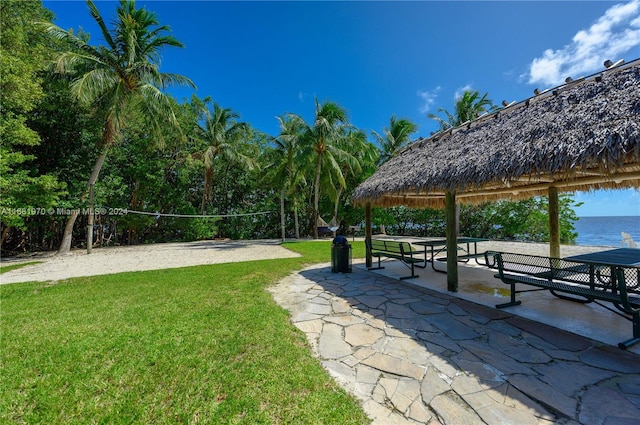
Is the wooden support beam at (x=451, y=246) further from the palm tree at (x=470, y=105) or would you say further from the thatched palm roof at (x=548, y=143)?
the palm tree at (x=470, y=105)

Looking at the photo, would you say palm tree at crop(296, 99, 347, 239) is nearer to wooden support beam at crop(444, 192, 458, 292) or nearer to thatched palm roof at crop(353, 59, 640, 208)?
thatched palm roof at crop(353, 59, 640, 208)

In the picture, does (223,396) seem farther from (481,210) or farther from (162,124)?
(481,210)

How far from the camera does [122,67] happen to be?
11570 mm

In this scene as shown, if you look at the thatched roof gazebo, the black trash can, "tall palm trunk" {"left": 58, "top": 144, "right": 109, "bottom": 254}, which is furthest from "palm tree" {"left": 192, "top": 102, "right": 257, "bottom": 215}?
the thatched roof gazebo

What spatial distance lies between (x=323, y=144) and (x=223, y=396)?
568 inches

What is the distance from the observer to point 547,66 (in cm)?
693

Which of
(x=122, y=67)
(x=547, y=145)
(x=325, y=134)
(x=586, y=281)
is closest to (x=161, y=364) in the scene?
(x=547, y=145)

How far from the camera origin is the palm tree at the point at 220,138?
17422 millimetres

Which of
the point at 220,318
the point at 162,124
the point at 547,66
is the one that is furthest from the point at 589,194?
the point at 162,124

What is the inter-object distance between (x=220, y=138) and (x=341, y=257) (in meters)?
14.3

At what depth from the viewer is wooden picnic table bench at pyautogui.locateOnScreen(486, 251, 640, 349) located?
115 inches

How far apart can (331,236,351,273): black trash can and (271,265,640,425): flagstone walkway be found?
2599mm

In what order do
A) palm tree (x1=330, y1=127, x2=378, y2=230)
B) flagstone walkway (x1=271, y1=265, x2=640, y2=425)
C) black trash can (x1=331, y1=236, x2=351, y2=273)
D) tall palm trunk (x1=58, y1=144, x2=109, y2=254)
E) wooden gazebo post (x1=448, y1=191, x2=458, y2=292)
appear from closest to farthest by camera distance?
flagstone walkway (x1=271, y1=265, x2=640, y2=425), wooden gazebo post (x1=448, y1=191, x2=458, y2=292), black trash can (x1=331, y1=236, x2=351, y2=273), tall palm trunk (x1=58, y1=144, x2=109, y2=254), palm tree (x1=330, y1=127, x2=378, y2=230)

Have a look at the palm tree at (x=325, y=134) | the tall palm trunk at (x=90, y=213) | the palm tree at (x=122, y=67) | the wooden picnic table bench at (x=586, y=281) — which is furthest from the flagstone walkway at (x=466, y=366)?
the tall palm trunk at (x=90, y=213)
